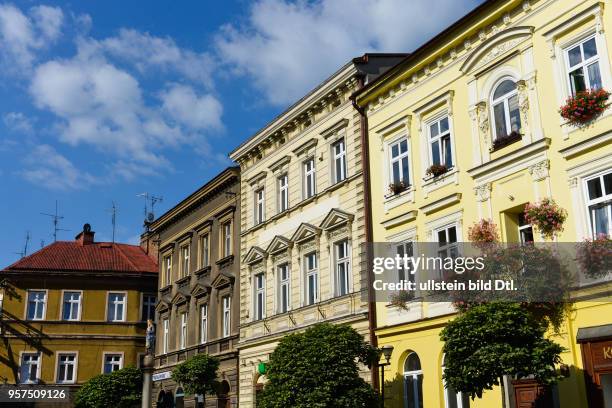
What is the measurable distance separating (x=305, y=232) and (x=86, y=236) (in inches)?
1095

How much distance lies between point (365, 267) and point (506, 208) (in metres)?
6.30

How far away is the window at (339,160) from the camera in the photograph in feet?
83.0

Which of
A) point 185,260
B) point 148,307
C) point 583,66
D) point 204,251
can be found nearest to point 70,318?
point 148,307

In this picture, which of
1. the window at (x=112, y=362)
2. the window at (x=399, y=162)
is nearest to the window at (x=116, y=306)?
the window at (x=112, y=362)

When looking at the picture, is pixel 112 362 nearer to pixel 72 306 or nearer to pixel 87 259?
pixel 72 306

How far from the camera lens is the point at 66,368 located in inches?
1697

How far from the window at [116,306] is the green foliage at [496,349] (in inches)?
1306

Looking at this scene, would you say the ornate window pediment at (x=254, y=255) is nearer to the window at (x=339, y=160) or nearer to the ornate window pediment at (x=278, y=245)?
the ornate window pediment at (x=278, y=245)

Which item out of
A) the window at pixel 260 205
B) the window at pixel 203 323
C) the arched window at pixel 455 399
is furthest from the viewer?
the window at pixel 203 323

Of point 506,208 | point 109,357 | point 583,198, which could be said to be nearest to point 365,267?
point 506,208

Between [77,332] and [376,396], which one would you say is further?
[77,332]

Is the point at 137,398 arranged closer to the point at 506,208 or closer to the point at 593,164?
the point at 506,208

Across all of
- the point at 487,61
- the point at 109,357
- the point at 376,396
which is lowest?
the point at 376,396

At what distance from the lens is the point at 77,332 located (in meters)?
43.5
